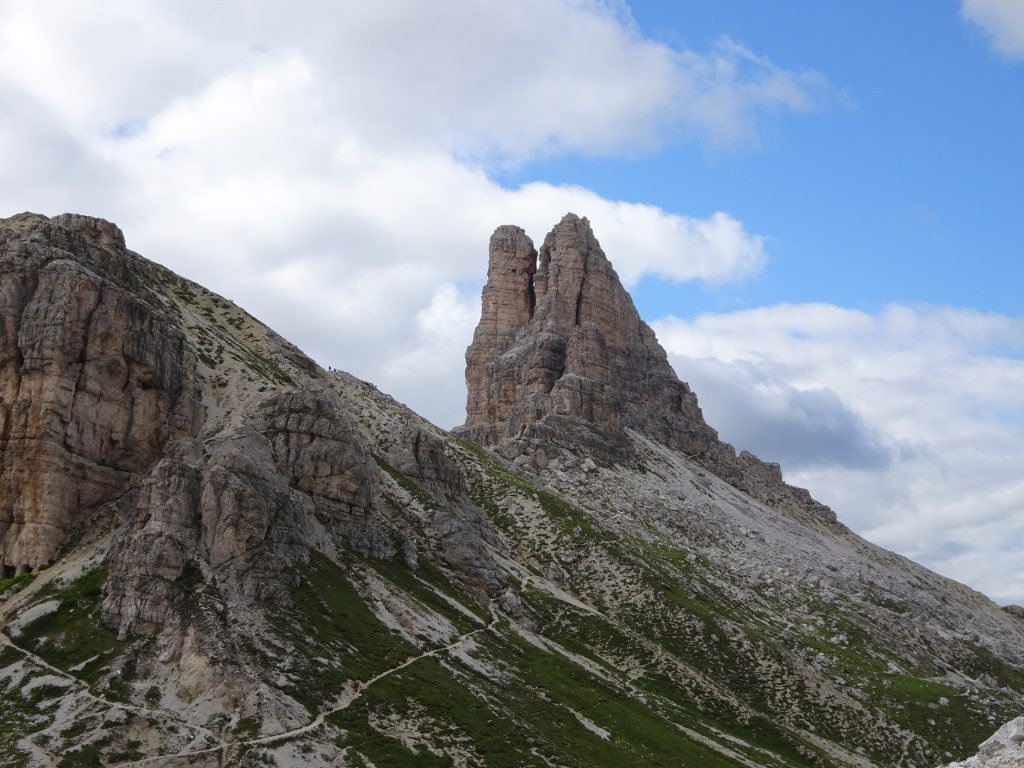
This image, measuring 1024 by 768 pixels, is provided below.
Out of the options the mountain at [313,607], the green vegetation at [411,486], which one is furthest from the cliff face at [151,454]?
the green vegetation at [411,486]

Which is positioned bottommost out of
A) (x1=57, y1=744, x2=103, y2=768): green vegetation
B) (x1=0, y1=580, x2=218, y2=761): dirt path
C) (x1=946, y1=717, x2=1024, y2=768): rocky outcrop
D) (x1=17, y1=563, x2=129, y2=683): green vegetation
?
(x1=57, y1=744, x2=103, y2=768): green vegetation

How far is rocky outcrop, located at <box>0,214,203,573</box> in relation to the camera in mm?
110438

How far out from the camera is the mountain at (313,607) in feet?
293

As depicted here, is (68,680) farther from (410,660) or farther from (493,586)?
(493,586)

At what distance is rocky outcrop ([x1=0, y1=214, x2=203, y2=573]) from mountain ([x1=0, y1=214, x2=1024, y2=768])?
301mm

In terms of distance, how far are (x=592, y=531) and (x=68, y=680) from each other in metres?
97.9

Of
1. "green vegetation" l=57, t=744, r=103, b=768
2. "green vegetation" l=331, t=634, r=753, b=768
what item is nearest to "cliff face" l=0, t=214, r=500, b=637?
"green vegetation" l=57, t=744, r=103, b=768

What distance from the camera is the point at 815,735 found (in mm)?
129750

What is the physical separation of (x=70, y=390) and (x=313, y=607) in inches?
1507

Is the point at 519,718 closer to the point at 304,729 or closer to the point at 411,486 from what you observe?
the point at 304,729

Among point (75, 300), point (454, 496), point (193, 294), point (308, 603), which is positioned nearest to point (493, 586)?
point (454, 496)

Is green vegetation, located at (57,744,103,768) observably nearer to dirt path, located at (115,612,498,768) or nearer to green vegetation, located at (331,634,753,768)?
dirt path, located at (115,612,498,768)

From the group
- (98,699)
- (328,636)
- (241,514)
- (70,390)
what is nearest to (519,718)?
(328,636)

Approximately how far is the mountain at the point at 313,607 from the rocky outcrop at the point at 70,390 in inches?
11.8
